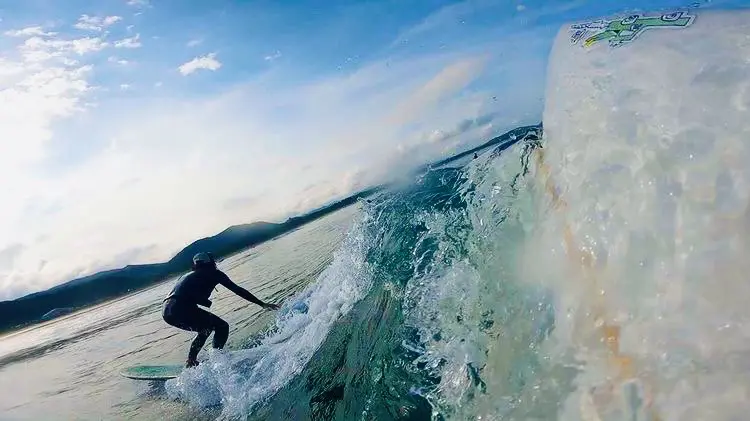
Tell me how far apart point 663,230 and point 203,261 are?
7597 mm

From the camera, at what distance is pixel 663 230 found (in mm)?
2129

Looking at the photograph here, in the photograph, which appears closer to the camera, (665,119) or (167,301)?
(665,119)

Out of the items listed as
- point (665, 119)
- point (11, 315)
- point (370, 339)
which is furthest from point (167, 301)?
point (11, 315)

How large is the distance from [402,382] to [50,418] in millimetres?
7668

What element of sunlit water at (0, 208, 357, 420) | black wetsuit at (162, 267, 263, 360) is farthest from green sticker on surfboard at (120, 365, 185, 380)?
black wetsuit at (162, 267, 263, 360)

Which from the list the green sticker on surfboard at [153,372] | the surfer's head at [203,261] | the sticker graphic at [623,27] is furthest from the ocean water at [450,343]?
the surfer's head at [203,261]

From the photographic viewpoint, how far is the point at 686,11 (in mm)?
3949

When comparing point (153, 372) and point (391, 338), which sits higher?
point (391, 338)

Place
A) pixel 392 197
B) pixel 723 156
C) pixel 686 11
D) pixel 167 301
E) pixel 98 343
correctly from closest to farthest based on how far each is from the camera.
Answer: pixel 723 156
pixel 686 11
pixel 167 301
pixel 392 197
pixel 98 343

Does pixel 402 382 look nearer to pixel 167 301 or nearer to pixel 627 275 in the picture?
pixel 627 275

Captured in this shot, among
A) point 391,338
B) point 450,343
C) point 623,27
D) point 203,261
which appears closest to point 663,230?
point 450,343

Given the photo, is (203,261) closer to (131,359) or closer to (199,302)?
(199,302)

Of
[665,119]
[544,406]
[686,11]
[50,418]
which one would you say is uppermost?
[686,11]

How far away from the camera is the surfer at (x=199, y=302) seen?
805cm
